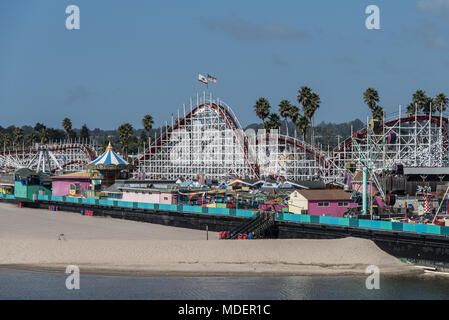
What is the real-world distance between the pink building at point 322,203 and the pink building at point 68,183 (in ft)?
138

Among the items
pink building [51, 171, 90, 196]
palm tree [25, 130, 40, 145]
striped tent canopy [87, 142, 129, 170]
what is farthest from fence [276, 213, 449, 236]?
palm tree [25, 130, 40, 145]

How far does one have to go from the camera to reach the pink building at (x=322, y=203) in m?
51.8

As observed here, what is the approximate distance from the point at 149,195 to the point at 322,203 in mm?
24271

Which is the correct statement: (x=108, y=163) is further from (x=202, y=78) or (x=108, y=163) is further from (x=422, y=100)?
(x=422, y=100)

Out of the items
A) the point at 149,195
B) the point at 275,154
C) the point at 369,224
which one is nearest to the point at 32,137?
the point at 275,154

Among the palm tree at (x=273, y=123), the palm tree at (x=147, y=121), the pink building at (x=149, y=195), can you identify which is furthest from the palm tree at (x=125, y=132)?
the pink building at (x=149, y=195)

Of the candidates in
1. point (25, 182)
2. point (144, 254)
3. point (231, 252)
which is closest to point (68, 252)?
point (144, 254)

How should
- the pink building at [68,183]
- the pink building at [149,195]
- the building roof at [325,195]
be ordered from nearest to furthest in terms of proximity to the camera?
1. the building roof at [325,195]
2. the pink building at [149,195]
3. the pink building at [68,183]

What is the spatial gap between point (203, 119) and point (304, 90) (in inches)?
726

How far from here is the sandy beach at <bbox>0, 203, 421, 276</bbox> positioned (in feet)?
135

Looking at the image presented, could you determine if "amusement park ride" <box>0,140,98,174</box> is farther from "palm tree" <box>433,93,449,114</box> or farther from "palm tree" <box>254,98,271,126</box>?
"palm tree" <box>433,93,449,114</box>

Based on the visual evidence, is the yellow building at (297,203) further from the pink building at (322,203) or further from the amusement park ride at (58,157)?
the amusement park ride at (58,157)

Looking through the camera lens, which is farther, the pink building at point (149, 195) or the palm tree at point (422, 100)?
the palm tree at point (422, 100)

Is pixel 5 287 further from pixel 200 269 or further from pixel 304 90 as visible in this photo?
pixel 304 90
